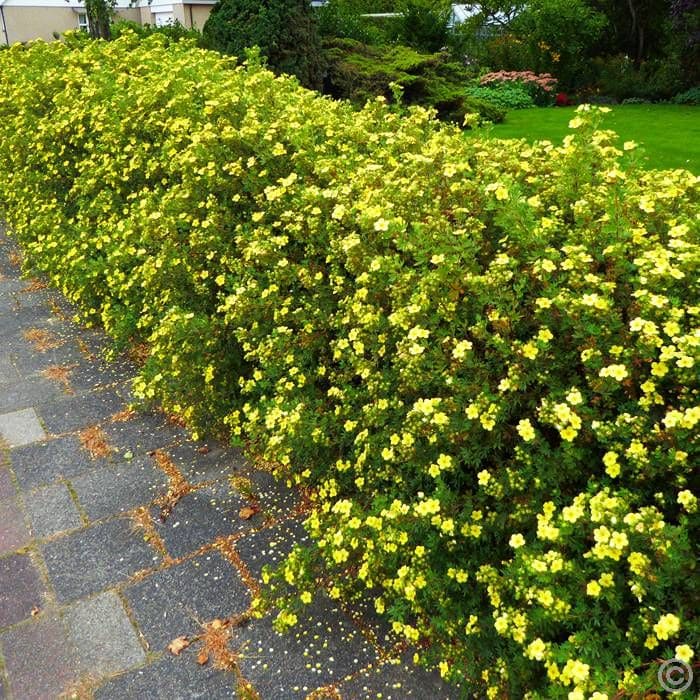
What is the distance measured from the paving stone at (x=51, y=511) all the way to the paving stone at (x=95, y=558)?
9 centimetres

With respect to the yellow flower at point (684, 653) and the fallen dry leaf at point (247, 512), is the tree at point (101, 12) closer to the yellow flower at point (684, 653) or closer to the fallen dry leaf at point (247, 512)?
the fallen dry leaf at point (247, 512)

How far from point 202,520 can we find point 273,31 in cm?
702

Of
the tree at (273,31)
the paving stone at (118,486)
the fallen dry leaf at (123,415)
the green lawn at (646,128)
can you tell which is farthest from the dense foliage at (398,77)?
the paving stone at (118,486)

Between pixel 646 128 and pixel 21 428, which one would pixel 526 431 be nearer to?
pixel 21 428

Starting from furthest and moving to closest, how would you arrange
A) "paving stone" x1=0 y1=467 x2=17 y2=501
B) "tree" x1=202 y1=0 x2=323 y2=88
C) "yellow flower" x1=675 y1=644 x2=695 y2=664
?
1. "tree" x1=202 y1=0 x2=323 y2=88
2. "paving stone" x1=0 y1=467 x2=17 y2=501
3. "yellow flower" x1=675 y1=644 x2=695 y2=664

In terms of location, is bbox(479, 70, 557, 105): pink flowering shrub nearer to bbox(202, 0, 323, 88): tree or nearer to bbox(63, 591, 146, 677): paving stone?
bbox(202, 0, 323, 88): tree

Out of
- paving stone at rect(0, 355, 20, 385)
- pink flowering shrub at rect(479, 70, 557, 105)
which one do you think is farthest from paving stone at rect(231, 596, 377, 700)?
pink flowering shrub at rect(479, 70, 557, 105)

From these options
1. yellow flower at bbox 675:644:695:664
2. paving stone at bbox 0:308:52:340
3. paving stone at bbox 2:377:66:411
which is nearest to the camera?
yellow flower at bbox 675:644:695:664

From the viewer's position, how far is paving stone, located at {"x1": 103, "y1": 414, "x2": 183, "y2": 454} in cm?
397

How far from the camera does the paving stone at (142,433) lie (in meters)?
3.97

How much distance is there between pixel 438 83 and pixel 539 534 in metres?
10.3

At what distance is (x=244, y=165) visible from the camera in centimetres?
378

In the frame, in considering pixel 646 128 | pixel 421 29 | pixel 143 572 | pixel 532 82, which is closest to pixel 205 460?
pixel 143 572

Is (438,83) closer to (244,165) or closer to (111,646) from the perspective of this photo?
(244,165)
